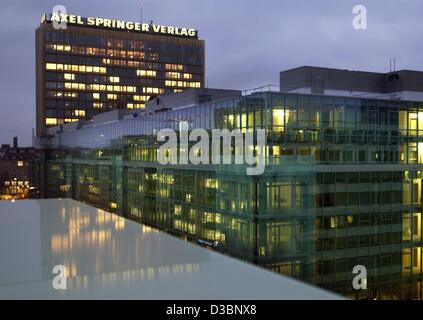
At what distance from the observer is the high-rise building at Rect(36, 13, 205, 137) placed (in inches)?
5886

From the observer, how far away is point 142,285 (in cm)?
564

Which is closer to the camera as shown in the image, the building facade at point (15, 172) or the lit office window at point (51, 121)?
the lit office window at point (51, 121)

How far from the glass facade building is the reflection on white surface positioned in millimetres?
22948

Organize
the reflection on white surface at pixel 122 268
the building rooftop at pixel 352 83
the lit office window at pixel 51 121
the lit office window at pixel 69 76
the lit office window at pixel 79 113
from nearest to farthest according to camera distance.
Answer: the reflection on white surface at pixel 122 268, the building rooftop at pixel 352 83, the lit office window at pixel 51 121, the lit office window at pixel 69 76, the lit office window at pixel 79 113

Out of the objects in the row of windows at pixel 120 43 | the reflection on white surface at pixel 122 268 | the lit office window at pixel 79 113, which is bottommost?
the reflection on white surface at pixel 122 268

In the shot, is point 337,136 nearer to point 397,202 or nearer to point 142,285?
point 397,202

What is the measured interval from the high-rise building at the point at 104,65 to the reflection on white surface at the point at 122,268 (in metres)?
137

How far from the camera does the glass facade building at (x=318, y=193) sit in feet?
107

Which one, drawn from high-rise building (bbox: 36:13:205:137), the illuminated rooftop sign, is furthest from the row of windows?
the illuminated rooftop sign

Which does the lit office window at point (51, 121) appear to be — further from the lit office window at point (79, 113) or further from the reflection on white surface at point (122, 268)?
the reflection on white surface at point (122, 268)

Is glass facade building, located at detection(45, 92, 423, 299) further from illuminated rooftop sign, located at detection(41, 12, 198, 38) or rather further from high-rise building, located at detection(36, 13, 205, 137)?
illuminated rooftop sign, located at detection(41, 12, 198, 38)

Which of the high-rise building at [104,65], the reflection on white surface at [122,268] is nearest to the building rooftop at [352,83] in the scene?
the reflection on white surface at [122,268]

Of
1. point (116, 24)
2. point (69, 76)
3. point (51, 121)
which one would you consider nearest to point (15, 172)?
point (51, 121)

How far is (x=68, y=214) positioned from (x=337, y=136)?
2791 centimetres
